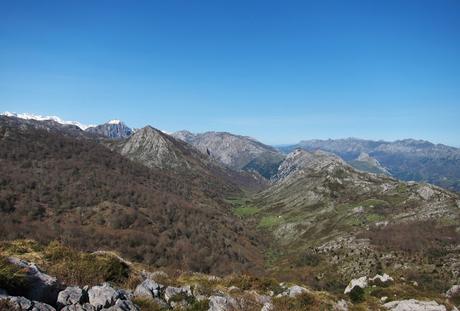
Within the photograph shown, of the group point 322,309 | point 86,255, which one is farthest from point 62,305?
point 322,309

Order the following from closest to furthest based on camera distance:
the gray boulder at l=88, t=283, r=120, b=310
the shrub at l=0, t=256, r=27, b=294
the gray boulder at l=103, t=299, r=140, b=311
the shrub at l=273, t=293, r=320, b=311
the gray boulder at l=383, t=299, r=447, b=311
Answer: the shrub at l=0, t=256, r=27, b=294 < the gray boulder at l=103, t=299, r=140, b=311 < the gray boulder at l=88, t=283, r=120, b=310 < the shrub at l=273, t=293, r=320, b=311 < the gray boulder at l=383, t=299, r=447, b=311

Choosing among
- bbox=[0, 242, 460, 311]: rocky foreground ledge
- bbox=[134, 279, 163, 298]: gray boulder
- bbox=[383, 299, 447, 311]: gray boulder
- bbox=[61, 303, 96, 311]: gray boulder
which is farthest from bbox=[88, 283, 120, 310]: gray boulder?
bbox=[383, 299, 447, 311]: gray boulder

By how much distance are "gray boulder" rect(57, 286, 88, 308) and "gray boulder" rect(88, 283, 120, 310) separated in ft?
1.01

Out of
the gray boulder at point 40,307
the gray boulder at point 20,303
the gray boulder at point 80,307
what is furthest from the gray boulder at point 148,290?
the gray boulder at point 20,303

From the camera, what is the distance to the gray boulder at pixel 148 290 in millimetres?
20722

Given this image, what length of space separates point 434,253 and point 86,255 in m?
185

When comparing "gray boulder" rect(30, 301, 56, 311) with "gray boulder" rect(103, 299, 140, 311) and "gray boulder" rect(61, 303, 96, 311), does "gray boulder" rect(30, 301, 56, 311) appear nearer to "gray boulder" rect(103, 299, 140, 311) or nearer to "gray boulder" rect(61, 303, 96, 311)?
"gray boulder" rect(61, 303, 96, 311)

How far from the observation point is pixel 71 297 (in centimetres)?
1661

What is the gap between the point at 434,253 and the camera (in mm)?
173500

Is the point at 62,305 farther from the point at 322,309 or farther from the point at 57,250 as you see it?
the point at 322,309

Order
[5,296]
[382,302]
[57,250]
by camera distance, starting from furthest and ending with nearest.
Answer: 1. [382,302]
2. [57,250]
3. [5,296]

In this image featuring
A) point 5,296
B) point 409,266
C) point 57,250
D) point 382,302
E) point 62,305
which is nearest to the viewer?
point 5,296

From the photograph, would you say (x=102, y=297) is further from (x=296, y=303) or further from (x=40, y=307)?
(x=296, y=303)

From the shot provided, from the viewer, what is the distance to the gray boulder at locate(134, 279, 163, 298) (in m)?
20.7
